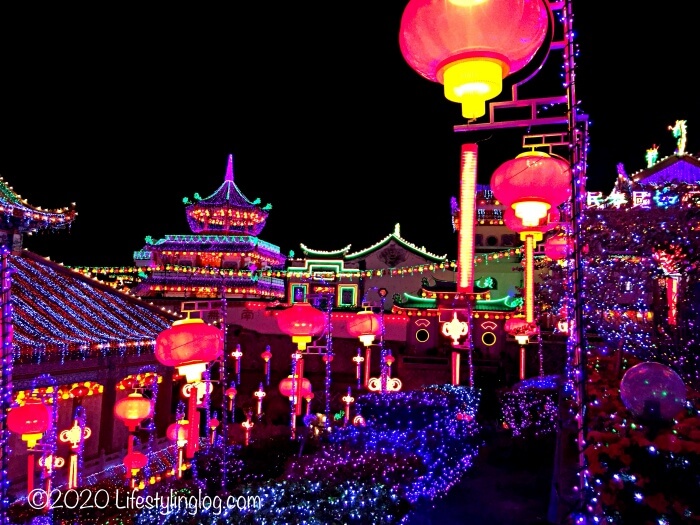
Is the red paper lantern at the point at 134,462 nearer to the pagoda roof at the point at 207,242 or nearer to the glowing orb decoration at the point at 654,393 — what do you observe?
the glowing orb decoration at the point at 654,393

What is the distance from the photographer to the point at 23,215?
337 inches

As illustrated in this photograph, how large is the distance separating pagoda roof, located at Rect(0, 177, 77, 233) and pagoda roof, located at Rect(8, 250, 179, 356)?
0.52m

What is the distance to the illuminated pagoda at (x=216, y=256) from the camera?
2684cm

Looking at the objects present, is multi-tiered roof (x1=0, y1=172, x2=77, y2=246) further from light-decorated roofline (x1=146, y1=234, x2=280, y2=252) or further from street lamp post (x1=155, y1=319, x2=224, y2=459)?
light-decorated roofline (x1=146, y1=234, x2=280, y2=252)

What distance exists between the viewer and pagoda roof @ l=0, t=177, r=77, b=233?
8414 mm

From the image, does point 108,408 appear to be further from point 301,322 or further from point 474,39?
point 474,39

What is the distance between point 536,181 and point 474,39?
6.73 feet

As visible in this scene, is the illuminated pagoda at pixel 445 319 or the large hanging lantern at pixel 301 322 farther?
the illuminated pagoda at pixel 445 319

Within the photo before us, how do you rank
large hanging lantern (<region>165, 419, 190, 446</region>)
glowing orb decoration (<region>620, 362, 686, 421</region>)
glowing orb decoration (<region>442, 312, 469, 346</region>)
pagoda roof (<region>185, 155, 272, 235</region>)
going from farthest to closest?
pagoda roof (<region>185, 155, 272, 235</region>) → glowing orb decoration (<region>442, 312, 469, 346</region>) → large hanging lantern (<region>165, 419, 190, 446</region>) → glowing orb decoration (<region>620, 362, 686, 421</region>)

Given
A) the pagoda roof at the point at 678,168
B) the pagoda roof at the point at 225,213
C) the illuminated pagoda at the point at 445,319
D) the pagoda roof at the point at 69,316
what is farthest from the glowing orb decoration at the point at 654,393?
the pagoda roof at the point at 225,213

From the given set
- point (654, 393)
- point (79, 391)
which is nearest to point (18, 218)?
point (79, 391)

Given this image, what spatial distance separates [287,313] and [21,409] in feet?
12.0

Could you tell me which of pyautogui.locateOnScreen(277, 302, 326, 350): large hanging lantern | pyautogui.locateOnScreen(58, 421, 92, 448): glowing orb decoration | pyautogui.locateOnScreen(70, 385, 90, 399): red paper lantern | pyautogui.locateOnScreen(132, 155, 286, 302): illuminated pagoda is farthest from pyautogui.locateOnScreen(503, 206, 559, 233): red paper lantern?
pyautogui.locateOnScreen(132, 155, 286, 302): illuminated pagoda

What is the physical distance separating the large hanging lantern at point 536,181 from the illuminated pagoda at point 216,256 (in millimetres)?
22080
